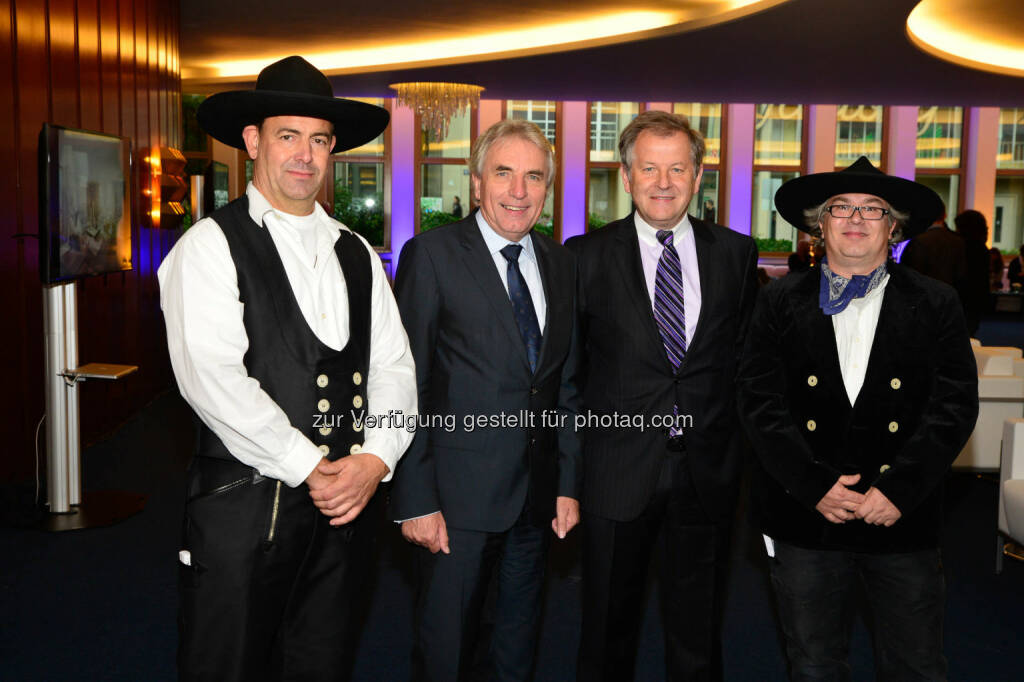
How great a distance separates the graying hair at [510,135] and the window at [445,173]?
51.7 feet

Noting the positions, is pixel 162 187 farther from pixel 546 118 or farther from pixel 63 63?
pixel 546 118

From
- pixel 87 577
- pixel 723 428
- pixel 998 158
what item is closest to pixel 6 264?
pixel 87 577

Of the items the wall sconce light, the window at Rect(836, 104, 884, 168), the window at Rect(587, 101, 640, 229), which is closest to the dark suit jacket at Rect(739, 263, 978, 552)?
the wall sconce light

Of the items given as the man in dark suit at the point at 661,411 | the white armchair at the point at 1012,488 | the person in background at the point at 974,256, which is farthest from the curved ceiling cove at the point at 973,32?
the man in dark suit at the point at 661,411

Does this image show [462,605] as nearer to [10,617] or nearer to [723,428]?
[723,428]

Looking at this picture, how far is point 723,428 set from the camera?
8.18 feet

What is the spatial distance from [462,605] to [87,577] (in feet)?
7.93

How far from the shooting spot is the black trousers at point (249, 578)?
1882 mm

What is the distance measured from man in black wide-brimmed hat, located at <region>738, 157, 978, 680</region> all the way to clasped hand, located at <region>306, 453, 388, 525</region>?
0.98 m

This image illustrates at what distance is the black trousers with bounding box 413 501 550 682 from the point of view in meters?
2.25

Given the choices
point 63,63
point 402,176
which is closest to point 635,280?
point 63,63

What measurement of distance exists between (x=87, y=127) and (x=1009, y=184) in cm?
1885

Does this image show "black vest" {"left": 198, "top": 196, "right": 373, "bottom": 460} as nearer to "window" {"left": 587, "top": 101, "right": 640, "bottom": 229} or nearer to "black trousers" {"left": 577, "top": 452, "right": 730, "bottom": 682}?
"black trousers" {"left": 577, "top": 452, "right": 730, "bottom": 682}

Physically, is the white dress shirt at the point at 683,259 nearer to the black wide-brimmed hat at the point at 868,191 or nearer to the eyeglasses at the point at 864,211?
the black wide-brimmed hat at the point at 868,191
